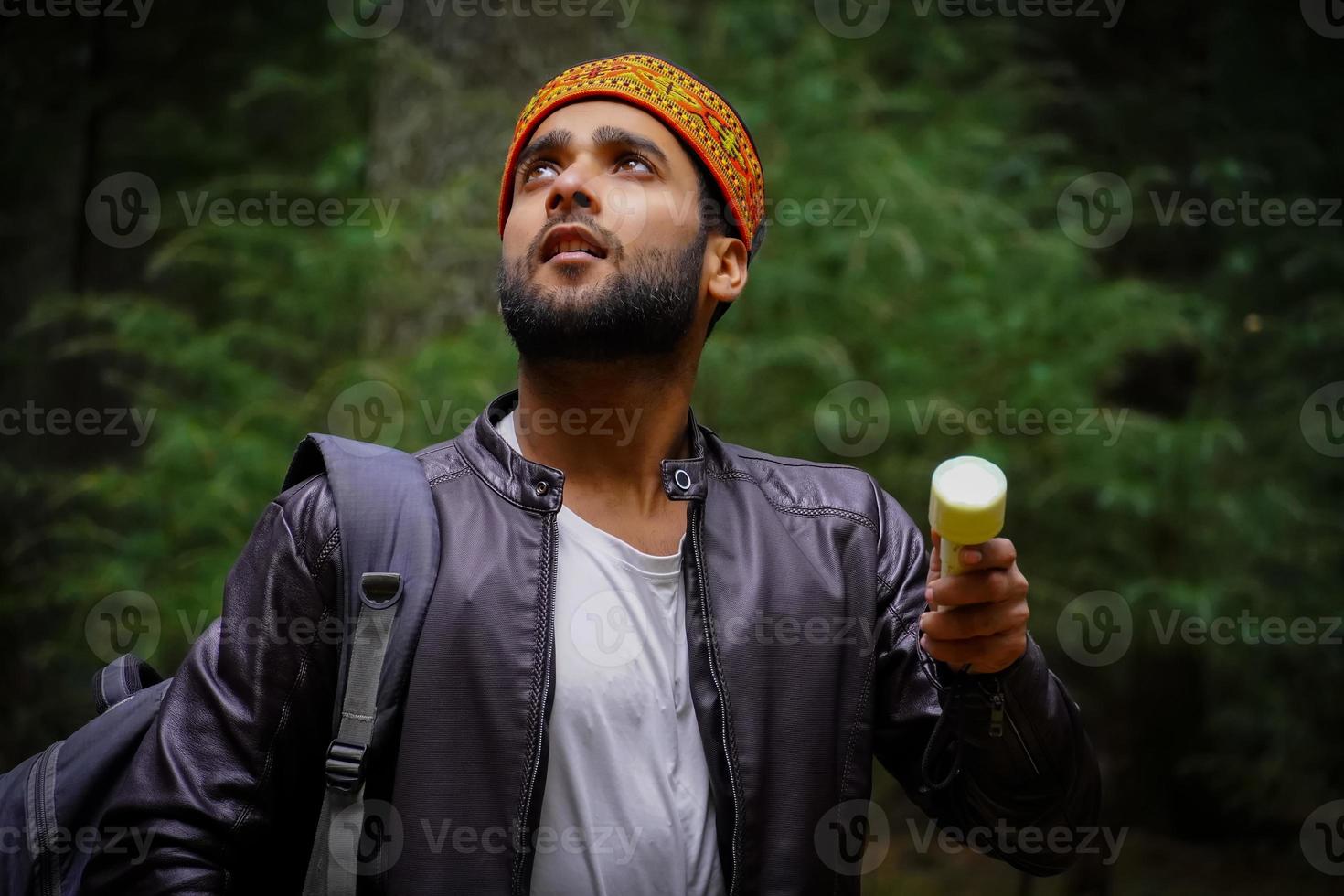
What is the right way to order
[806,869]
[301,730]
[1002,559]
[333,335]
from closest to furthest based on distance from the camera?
[1002,559] < [301,730] < [806,869] < [333,335]

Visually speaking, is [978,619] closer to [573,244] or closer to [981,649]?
[981,649]

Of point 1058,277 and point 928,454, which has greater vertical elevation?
point 1058,277

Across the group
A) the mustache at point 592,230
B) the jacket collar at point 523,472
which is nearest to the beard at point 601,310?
the mustache at point 592,230

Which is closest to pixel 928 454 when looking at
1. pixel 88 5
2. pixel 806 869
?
pixel 806 869

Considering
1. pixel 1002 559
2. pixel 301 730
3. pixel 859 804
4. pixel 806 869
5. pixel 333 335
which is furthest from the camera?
pixel 333 335

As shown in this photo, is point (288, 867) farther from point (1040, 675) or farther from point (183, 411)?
point (183, 411)

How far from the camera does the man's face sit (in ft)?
7.39

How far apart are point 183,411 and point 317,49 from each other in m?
2.18

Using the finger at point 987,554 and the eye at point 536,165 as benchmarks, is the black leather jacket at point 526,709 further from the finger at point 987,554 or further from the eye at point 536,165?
the eye at point 536,165

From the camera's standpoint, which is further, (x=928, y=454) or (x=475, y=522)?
(x=928, y=454)

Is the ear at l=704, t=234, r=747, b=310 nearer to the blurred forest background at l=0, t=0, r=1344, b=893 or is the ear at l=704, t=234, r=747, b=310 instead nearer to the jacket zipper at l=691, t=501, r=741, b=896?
the jacket zipper at l=691, t=501, r=741, b=896

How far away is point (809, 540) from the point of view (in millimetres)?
2344

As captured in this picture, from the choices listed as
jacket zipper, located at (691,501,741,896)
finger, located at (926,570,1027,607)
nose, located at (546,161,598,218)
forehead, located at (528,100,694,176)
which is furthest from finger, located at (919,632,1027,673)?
forehead, located at (528,100,694,176)

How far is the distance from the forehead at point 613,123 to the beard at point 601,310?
0.26 m
